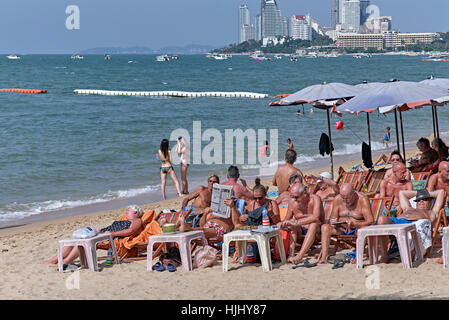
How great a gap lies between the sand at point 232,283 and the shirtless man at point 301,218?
31 centimetres

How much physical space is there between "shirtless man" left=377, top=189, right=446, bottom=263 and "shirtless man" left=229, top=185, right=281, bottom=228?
3.94 feet

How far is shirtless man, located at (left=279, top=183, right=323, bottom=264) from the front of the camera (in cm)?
739

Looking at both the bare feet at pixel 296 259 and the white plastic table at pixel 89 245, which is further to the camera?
the white plastic table at pixel 89 245

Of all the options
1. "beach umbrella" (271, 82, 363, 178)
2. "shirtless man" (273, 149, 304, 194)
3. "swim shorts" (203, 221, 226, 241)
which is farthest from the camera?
"beach umbrella" (271, 82, 363, 178)

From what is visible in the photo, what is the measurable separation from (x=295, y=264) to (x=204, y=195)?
1.76 metres

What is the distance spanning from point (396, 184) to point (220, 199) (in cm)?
210

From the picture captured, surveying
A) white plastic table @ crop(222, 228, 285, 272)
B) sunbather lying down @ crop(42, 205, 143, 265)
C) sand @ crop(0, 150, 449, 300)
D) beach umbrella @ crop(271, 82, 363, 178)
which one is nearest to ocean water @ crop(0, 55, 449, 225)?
beach umbrella @ crop(271, 82, 363, 178)

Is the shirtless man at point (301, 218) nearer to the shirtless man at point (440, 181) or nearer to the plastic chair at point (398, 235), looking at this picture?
the plastic chair at point (398, 235)

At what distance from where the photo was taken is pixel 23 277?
7598mm

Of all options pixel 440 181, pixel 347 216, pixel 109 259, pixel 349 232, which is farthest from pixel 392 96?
pixel 109 259

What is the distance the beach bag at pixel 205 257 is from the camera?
7.48 metres

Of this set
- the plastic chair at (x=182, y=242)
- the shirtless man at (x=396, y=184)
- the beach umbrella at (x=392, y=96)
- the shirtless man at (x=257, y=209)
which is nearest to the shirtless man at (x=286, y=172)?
the beach umbrella at (x=392, y=96)

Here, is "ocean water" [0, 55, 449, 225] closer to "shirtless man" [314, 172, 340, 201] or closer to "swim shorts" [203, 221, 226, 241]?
"shirtless man" [314, 172, 340, 201]

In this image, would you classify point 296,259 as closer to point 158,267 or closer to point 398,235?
point 398,235
